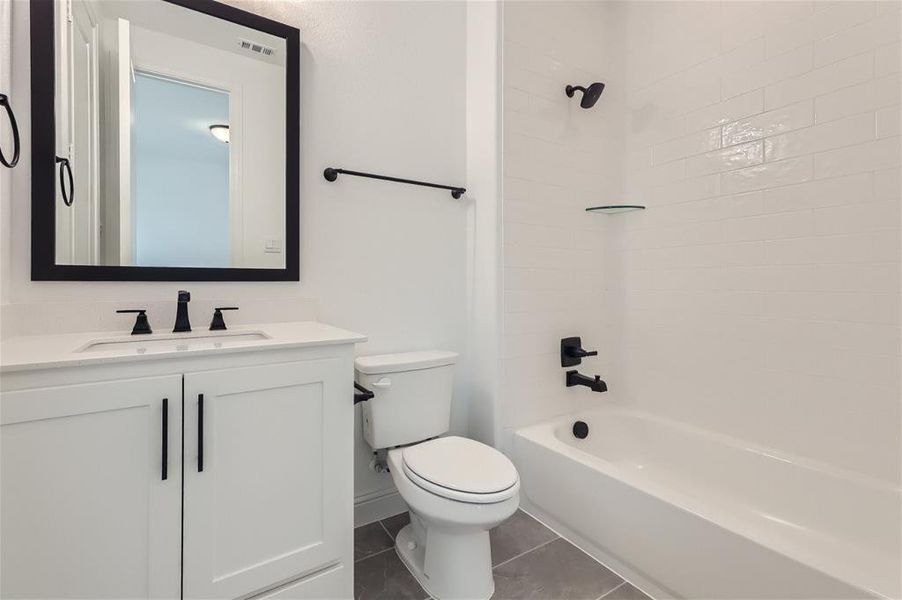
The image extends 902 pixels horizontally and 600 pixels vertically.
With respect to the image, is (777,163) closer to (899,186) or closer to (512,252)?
(899,186)

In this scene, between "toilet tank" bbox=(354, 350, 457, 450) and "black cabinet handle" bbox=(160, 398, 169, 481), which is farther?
"toilet tank" bbox=(354, 350, 457, 450)

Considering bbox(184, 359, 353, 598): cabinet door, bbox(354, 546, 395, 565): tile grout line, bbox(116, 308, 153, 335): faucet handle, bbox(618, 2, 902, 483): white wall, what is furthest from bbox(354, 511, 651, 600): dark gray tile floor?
bbox(116, 308, 153, 335): faucet handle

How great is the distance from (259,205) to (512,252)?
1.06m

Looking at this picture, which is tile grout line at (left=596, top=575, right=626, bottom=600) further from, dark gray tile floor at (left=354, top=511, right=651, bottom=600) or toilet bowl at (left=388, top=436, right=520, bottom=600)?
toilet bowl at (left=388, top=436, right=520, bottom=600)

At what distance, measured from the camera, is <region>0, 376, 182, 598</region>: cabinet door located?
90cm

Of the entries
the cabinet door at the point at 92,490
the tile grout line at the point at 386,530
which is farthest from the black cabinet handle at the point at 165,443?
the tile grout line at the point at 386,530

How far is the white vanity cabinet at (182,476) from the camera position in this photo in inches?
36.0

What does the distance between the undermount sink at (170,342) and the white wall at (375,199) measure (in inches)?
5.3

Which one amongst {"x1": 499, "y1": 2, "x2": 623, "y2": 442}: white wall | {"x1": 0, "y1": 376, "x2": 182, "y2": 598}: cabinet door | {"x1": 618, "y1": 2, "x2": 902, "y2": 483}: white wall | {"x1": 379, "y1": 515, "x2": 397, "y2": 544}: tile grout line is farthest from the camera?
{"x1": 499, "y1": 2, "x2": 623, "y2": 442}: white wall

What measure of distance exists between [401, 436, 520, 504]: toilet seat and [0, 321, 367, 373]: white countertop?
0.49 m

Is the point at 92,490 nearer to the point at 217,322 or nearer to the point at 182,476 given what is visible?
the point at 182,476

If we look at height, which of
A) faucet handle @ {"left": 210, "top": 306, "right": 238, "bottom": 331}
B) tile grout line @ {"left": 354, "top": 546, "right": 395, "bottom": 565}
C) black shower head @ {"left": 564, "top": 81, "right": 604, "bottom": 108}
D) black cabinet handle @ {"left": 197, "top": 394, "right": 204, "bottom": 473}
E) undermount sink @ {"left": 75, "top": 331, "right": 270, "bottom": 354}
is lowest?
tile grout line @ {"left": 354, "top": 546, "right": 395, "bottom": 565}

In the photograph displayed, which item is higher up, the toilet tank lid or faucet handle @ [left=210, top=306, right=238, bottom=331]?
faucet handle @ [left=210, top=306, right=238, bottom=331]

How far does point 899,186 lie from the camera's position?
141 centimetres
